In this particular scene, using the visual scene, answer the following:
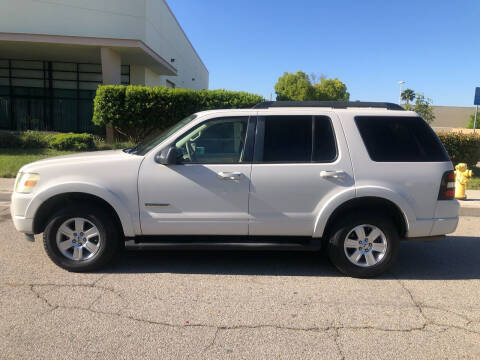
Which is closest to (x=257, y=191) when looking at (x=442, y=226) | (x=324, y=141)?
(x=324, y=141)

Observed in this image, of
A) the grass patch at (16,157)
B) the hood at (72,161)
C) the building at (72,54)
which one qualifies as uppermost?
the building at (72,54)

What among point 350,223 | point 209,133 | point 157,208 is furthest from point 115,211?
point 350,223

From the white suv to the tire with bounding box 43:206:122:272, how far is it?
0.04ft

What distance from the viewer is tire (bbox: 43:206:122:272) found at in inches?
170

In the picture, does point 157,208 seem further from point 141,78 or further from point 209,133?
point 141,78

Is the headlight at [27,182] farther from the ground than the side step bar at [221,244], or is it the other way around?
the headlight at [27,182]

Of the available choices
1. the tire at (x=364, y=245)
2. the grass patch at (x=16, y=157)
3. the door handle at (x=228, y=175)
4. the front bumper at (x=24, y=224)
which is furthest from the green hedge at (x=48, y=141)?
the tire at (x=364, y=245)

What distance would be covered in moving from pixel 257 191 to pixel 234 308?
1.28m

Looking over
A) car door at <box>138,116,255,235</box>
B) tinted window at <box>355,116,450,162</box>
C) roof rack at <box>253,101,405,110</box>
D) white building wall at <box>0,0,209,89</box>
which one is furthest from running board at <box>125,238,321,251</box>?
white building wall at <box>0,0,209,89</box>

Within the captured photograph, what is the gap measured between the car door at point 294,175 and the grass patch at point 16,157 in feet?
28.5

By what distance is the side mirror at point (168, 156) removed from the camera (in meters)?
4.18

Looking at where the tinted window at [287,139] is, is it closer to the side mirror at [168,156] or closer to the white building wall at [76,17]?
the side mirror at [168,156]

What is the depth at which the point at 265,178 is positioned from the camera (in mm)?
4305

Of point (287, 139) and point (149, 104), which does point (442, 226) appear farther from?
point (149, 104)
